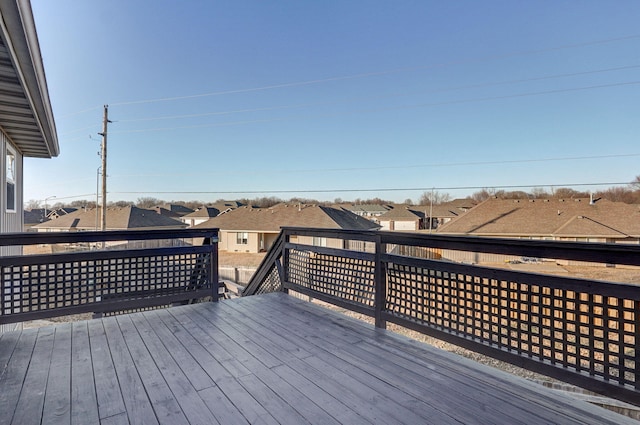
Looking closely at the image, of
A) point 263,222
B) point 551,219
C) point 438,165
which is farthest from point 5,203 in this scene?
point 438,165

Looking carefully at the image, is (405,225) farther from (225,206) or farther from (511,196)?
(225,206)

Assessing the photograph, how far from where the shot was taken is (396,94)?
62.8ft

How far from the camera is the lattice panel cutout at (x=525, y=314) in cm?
164

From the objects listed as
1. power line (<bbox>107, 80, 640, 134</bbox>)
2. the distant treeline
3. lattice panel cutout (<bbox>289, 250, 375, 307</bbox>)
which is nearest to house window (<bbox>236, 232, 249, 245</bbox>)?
power line (<bbox>107, 80, 640, 134</bbox>)

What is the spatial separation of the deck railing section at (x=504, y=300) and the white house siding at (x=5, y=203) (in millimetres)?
4711

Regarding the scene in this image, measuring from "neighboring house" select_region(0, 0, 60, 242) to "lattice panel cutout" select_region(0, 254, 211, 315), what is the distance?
5.65 feet

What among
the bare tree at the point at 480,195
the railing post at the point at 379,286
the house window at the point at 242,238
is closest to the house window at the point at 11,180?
the railing post at the point at 379,286

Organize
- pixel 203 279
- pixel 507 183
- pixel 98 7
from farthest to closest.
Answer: pixel 507 183 < pixel 98 7 < pixel 203 279

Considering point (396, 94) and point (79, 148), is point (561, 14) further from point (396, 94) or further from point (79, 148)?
point (79, 148)

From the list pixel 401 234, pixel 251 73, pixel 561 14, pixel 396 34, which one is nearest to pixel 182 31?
pixel 251 73

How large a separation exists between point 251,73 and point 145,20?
5938 millimetres

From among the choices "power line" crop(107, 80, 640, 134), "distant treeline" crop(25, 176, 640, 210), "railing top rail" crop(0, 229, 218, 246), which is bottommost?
"railing top rail" crop(0, 229, 218, 246)

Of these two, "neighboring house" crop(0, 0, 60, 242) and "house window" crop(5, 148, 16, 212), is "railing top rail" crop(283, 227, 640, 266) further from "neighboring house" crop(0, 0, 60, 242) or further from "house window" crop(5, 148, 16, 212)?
"house window" crop(5, 148, 16, 212)

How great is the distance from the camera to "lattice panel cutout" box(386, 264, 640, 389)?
1.64 m
